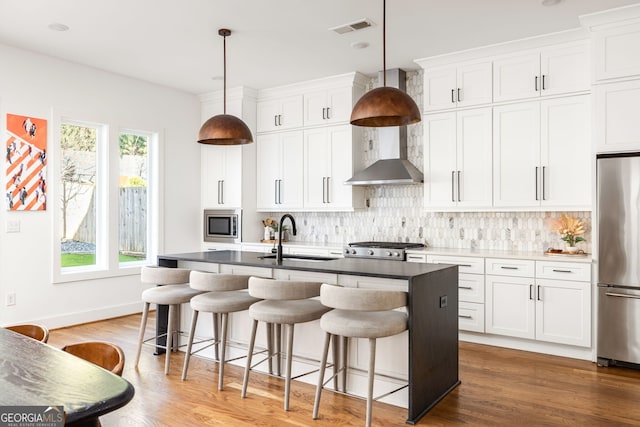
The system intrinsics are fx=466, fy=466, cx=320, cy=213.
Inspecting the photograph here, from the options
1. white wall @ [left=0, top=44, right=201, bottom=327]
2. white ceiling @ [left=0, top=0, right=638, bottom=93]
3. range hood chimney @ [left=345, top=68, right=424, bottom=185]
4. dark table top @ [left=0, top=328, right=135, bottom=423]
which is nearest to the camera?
dark table top @ [left=0, top=328, right=135, bottom=423]

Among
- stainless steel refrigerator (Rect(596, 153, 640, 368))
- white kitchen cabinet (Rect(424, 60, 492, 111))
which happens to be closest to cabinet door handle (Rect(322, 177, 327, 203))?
white kitchen cabinet (Rect(424, 60, 492, 111))

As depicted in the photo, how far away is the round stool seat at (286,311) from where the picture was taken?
3.09 m

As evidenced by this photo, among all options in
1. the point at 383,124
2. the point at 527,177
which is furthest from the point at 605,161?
the point at 383,124

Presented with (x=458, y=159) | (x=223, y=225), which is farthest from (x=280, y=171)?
(x=458, y=159)

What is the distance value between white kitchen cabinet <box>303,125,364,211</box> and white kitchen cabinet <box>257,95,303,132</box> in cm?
29

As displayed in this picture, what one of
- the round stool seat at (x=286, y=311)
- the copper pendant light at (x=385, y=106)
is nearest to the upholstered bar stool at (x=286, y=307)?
the round stool seat at (x=286, y=311)

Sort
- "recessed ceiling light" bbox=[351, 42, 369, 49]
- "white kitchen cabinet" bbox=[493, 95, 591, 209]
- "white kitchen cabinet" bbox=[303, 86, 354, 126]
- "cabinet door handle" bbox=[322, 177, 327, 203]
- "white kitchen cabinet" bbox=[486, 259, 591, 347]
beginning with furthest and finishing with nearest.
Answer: "cabinet door handle" bbox=[322, 177, 327, 203] → "white kitchen cabinet" bbox=[303, 86, 354, 126] → "recessed ceiling light" bbox=[351, 42, 369, 49] → "white kitchen cabinet" bbox=[493, 95, 591, 209] → "white kitchen cabinet" bbox=[486, 259, 591, 347]

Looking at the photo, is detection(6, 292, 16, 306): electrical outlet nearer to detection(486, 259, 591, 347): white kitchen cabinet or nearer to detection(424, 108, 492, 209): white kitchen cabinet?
detection(424, 108, 492, 209): white kitchen cabinet

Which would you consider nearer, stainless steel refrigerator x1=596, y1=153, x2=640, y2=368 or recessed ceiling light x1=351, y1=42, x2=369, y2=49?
stainless steel refrigerator x1=596, y1=153, x2=640, y2=368

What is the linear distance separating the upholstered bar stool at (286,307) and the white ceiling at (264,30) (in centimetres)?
232

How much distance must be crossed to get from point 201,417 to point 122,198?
3.80 meters

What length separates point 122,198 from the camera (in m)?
5.93

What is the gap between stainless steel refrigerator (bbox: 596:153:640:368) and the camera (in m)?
3.79

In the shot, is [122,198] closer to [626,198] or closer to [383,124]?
[383,124]
